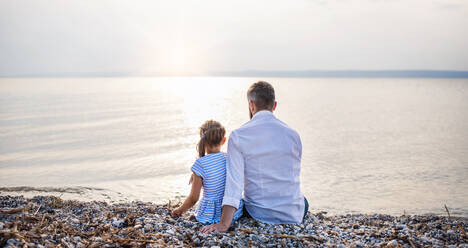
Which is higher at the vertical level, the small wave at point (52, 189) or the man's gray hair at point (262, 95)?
the man's gray hair at point (262, 95)

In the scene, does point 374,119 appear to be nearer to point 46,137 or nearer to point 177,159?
point 177,159

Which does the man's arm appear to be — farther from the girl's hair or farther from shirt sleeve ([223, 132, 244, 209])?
the girl's hair

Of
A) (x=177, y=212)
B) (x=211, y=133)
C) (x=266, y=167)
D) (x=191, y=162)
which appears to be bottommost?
(x=191, y=162)

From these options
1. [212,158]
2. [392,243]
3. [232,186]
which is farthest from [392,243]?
[212,158]

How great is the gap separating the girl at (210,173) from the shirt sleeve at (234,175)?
0.38m

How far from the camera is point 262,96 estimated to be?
5.30 m

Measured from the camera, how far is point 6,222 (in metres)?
4.62

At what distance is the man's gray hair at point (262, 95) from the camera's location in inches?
207

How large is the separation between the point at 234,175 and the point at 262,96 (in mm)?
1289

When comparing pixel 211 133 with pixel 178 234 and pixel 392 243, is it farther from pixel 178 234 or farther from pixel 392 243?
pixel 392 243

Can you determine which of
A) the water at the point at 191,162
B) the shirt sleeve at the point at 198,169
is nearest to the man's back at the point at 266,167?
the shirt sleeve at the point at 198,169

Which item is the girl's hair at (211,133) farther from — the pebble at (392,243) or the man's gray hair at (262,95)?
the pebble at (392,243)

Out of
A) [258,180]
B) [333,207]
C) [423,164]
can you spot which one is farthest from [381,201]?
[258,180]

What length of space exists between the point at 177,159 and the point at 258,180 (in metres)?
12.5
